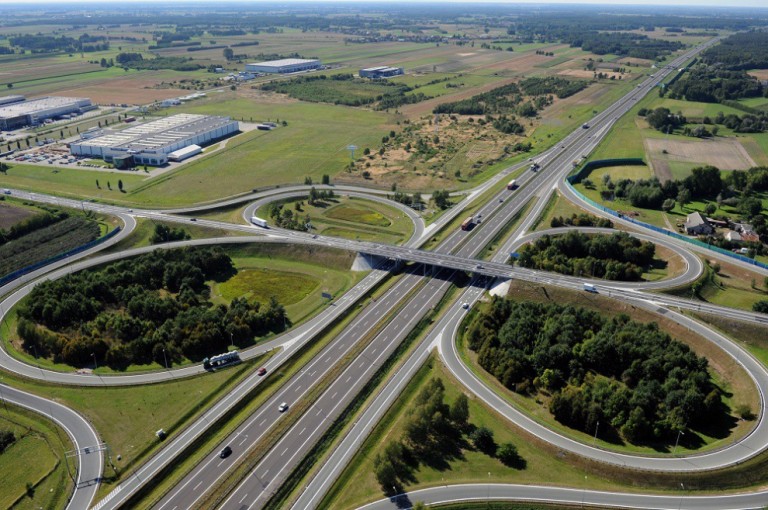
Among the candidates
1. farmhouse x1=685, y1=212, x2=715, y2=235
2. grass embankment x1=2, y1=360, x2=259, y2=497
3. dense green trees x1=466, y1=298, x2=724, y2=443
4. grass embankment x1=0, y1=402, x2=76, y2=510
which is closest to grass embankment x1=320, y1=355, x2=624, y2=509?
dense green trees x1=466, y1=298, x2=724, y2=443

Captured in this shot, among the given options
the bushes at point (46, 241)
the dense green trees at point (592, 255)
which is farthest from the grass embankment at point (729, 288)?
the bushes at point (46, 241)

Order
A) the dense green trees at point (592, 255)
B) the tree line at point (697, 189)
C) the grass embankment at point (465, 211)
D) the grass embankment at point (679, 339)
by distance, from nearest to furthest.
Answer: the grass embankment at point (679, 339) < the dense green trees at point (592, 255) < the grass embankment at point (465, 211) < the tree line at point (697, 189)

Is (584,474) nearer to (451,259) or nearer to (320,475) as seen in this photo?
(320,475)

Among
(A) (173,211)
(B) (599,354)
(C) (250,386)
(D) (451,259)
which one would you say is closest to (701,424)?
(B) (599,354)

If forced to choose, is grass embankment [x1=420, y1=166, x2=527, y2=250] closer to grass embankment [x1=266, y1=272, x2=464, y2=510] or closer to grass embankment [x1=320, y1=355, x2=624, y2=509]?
grass embankment [x1=266, y1=272, x2=464, y2=510]

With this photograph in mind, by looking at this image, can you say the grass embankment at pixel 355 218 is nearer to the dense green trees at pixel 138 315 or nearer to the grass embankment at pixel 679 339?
the dense green trees at pixel 138 315

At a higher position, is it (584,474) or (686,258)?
(686,258)

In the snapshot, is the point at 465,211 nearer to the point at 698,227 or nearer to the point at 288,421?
the point at 698,227
